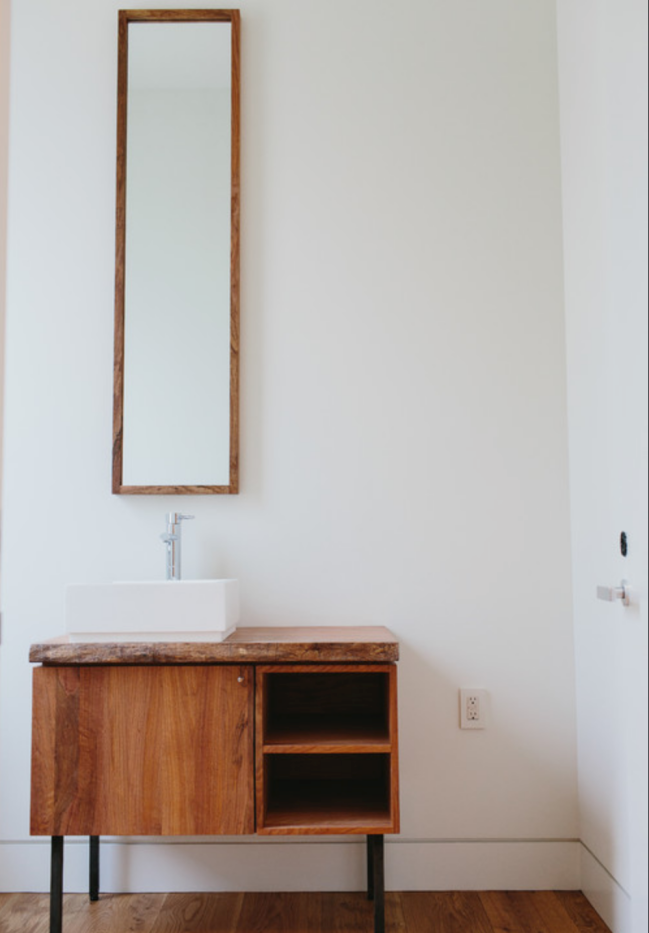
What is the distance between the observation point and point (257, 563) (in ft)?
6.98

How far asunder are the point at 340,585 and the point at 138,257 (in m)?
Result: 1.04

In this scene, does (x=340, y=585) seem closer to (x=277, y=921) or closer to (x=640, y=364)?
(x=277, y=921)

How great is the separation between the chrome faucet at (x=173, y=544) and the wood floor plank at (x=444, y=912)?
3.24ft

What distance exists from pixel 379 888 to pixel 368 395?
3.88ft

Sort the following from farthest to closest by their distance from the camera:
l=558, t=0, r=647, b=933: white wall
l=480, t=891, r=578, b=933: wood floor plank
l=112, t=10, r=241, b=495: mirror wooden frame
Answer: l=112, t=10, r=241, b=495: mirror wooden frame → l=480, t=891, r=578, b=933: wood floor plank → l=558, t=0, r=647, b=933: white wall

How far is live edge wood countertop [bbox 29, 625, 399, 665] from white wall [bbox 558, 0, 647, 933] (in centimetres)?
53

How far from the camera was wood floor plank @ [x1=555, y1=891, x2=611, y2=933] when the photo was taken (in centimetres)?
184

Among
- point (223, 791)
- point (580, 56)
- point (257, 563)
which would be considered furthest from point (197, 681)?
point (580, 56)

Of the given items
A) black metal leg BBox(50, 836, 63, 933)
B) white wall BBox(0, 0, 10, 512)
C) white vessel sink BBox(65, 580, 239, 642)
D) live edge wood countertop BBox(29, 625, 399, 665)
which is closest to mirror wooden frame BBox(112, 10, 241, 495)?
white vessel sink BBox(65, 580, 239, 642)

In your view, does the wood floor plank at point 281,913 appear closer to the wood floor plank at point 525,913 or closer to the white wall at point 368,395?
the white wall at point 368,395

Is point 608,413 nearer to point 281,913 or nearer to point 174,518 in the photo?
point 174,518

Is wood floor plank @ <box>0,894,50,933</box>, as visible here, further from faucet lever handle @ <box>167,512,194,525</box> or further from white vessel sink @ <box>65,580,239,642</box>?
faucet lever handle @ <box>167,512,194,525</box>

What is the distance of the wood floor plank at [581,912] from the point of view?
6.03ft

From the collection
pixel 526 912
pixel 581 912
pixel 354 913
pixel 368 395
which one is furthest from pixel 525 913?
pixel 368 395
